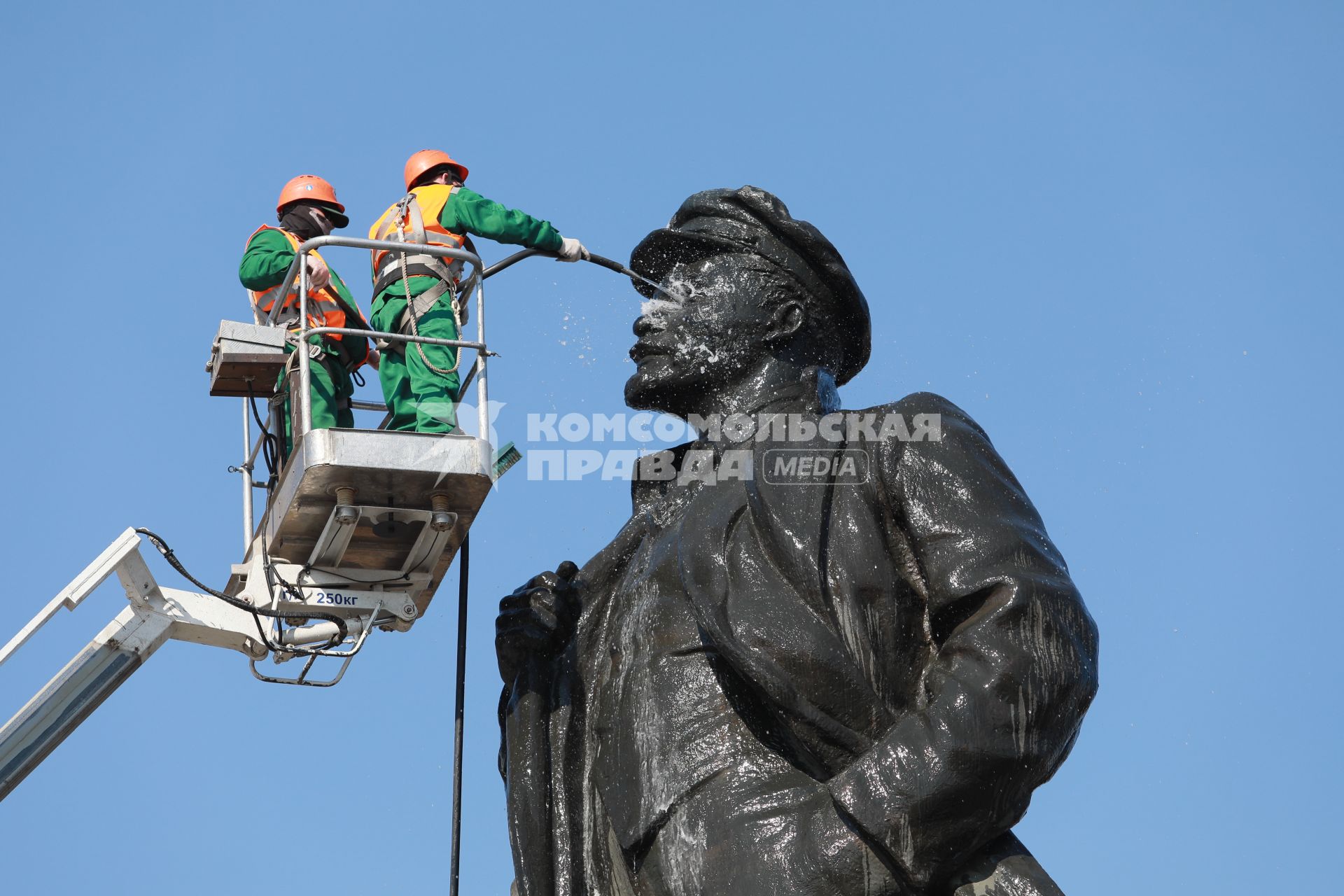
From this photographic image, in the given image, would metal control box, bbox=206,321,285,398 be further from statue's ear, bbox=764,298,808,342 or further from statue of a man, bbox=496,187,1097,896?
statue's ear, bbox=764,298,808,342

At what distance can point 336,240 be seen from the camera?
47.2ft

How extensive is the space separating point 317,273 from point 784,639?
8.00 metres

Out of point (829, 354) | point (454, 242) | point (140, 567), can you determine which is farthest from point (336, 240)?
point (829, 354)

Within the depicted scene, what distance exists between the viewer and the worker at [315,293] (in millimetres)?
15359

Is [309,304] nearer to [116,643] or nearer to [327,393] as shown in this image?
[327,393]

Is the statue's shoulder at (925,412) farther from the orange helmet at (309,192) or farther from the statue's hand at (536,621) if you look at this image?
the orange helmet at (309,192)

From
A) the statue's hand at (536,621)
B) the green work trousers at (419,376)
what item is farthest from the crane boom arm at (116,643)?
the statue's hand at (536,621)

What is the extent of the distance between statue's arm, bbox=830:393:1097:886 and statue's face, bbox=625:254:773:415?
1.48m

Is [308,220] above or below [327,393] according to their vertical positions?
above

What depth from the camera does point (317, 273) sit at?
1538 centimetres

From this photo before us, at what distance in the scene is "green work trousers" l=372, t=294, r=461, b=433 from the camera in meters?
14.1

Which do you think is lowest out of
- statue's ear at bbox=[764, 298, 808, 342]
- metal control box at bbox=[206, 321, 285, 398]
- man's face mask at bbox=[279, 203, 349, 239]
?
metal control box at bbox=[206, 321, 285, 398]

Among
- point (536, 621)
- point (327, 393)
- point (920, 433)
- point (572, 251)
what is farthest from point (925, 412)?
point (327, 393)

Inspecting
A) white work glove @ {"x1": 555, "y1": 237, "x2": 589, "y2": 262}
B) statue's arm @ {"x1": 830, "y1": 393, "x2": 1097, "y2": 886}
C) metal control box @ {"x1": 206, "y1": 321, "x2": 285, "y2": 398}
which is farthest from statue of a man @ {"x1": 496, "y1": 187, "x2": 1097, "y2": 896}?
metal control box @ {"x1": 206, "y1": 321, "x2": 285, "y2": 398}
